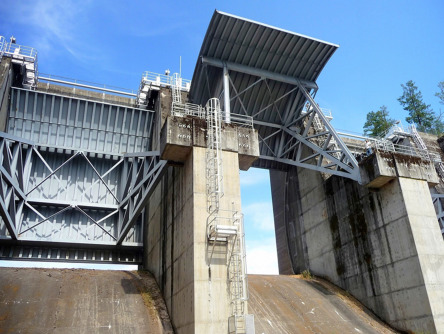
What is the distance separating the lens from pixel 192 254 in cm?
1325

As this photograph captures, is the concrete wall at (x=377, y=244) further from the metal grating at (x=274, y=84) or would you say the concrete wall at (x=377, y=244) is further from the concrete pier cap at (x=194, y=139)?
the concrete pier cap at (x=194, y=139)

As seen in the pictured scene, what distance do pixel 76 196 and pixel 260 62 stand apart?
533 inches

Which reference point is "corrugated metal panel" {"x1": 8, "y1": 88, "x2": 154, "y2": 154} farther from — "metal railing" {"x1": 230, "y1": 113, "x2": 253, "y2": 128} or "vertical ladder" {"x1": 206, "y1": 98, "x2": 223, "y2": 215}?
"vertical ladder" {"x1": 206, "y1": 98, "x2": 223, "y2": 215}

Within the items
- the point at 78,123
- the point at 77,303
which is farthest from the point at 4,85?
the point at 77,303

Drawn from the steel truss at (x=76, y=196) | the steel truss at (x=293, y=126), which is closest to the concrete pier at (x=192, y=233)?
the steel truss at (x=76, y=196)

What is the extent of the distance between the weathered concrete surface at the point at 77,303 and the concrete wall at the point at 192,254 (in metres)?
0.85

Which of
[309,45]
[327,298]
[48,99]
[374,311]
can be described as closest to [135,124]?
[48,99]

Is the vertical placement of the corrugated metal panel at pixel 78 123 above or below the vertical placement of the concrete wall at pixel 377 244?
above

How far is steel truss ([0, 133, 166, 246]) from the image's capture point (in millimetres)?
20781

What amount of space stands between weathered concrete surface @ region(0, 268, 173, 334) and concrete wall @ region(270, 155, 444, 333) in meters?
9.88

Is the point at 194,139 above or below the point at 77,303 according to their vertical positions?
above

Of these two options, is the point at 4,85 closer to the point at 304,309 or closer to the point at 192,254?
the point at 192,254

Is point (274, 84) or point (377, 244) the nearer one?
point (377, 244)

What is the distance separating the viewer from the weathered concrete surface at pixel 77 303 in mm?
14039
